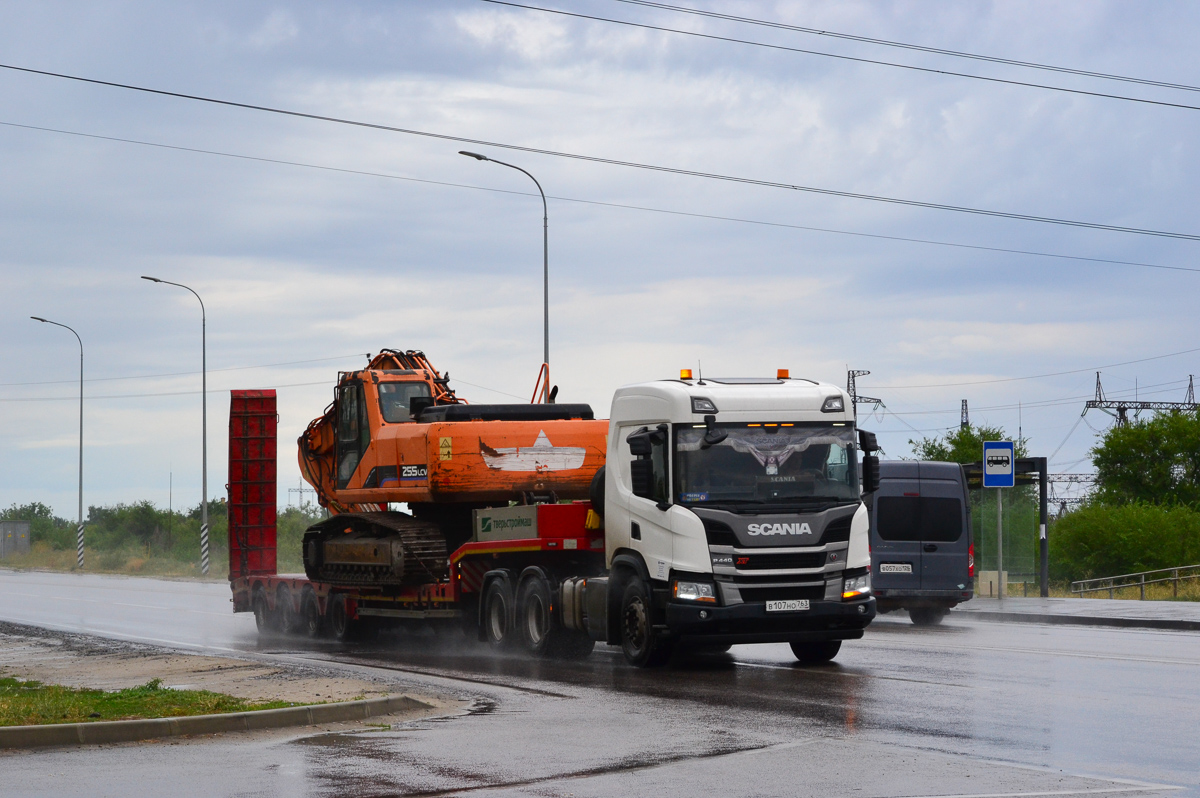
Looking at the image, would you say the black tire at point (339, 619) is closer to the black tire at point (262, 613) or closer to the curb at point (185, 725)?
the black tire at point (262, 613)

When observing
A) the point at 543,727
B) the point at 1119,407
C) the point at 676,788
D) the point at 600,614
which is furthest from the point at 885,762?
the point at 1119,407

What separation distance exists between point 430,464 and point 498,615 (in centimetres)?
227

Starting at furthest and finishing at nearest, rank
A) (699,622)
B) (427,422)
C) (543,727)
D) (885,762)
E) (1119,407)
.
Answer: (1119,407) < (427,422) < (699,622) < (543,727) < (885,762)

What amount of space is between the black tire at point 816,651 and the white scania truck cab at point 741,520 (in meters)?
0.67

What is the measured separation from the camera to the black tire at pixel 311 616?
75.2ft

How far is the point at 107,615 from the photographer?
28.7 metres

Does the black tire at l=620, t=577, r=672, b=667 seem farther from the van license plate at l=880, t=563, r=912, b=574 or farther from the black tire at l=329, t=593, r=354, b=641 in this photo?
the van license plate at l=880, t=563, r=912, b=574

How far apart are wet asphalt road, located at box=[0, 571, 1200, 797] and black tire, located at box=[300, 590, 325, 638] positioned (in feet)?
17.1

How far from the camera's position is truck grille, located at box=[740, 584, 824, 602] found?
586 inches

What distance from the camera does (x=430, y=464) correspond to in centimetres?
1944

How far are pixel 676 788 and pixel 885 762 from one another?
5.20 ft

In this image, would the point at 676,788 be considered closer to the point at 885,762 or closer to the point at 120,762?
the point at 885,762

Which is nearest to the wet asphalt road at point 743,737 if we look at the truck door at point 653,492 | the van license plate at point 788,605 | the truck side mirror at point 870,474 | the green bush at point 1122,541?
the van license plate at point 788,605

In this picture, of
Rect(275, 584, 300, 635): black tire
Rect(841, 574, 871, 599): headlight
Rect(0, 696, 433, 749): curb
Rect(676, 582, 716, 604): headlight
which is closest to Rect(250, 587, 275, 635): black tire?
Rect(275, 584, 300, 635): black tire
